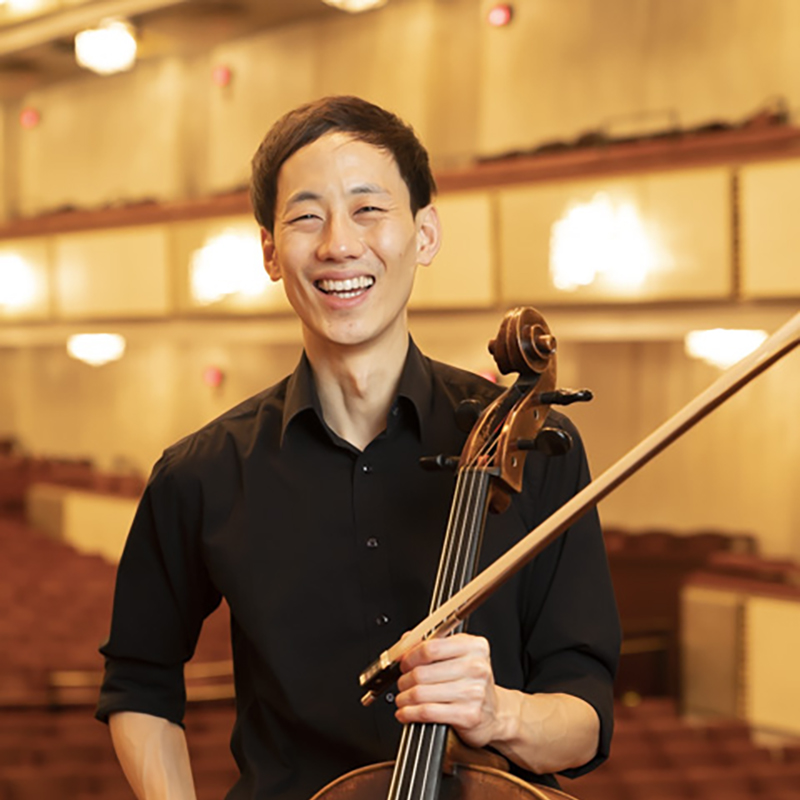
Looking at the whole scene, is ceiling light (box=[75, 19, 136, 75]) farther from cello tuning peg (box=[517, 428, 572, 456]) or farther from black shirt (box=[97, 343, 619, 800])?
cello tuning peg (box=[517, 428, 572, 456])

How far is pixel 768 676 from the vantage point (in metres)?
4.70

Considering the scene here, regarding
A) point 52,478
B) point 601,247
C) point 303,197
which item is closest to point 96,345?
point 52,478

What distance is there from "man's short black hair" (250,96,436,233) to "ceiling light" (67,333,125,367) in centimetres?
785

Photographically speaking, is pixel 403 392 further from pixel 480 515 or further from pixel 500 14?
pixel 500 14

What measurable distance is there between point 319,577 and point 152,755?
23 centimetres

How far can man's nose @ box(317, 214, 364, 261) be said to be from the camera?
1.03m

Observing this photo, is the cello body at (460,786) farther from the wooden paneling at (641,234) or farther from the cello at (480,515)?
the wooden paneling at (641,234)

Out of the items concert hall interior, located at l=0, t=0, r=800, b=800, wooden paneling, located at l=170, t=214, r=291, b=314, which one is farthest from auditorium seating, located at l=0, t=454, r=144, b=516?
wooden paneling, located at l=170, t=214, r=291, b=314

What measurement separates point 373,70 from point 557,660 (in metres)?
7.23

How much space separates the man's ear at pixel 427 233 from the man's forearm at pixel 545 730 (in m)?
0.40

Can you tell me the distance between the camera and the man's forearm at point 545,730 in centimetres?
91

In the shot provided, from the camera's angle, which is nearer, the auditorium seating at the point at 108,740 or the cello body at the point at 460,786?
the cello body at the point at 460,786

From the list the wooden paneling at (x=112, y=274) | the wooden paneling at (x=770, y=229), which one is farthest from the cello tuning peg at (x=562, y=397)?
the wooden paneling at (x=112, y=274)

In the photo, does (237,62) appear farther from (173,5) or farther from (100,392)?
(100,392)
